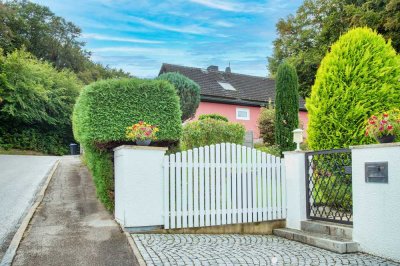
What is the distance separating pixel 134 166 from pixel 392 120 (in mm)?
4102

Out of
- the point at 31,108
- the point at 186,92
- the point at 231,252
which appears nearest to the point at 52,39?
the point at 31,108

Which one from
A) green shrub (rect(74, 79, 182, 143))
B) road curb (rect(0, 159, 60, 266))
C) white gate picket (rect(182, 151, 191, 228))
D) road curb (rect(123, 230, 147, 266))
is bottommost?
road curb (rect(123, 230, 147, 266))

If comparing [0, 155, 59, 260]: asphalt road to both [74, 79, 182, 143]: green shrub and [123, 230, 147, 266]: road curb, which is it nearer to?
[123, 230, 147, 266]: road curb

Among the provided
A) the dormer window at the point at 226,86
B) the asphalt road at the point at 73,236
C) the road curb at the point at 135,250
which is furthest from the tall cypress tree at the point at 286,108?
the dormer window at the point at 226,86

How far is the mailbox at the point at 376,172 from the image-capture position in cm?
566

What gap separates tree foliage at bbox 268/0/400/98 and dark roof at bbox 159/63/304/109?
101 inches

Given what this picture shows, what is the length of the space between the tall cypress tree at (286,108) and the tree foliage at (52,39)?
29.1m

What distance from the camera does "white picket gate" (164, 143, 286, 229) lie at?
22.3 ft

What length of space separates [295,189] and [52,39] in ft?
129

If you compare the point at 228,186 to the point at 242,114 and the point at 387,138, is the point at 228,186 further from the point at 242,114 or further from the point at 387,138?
the point at 242,114

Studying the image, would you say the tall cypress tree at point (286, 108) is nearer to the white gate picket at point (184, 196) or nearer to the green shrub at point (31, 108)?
the white gate picket at point (184, 196)

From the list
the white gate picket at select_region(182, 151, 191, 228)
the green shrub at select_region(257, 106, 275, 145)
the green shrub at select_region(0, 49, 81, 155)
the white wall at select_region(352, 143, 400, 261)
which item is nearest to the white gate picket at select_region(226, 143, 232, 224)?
the white gate picket at select_region(182, 151, 191, 228)

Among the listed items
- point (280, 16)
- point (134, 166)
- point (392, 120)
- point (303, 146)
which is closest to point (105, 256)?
point (134, 166)

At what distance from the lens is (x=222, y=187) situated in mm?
7141
